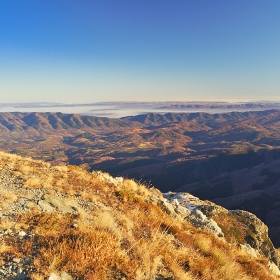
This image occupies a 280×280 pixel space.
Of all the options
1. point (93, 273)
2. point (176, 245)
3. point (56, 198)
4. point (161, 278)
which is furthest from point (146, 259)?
point (56, 198)

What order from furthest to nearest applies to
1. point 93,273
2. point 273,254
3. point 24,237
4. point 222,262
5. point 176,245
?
point 273,254, point 176,245, point 222,262, point 24,237, point 93,273

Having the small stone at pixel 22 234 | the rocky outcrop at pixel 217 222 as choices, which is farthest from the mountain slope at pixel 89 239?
the rocky outcrop at pixel 217 222

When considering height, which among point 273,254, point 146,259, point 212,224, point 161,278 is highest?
point 146,259

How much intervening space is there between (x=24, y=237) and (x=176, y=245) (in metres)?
6.58

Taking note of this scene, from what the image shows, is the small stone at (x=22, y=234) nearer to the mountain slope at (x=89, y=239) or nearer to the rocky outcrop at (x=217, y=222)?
the mountain slope at (x=89, y=239)

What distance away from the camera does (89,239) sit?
316 inches

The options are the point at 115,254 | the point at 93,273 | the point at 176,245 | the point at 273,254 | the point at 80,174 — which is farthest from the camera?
the point at 273,254

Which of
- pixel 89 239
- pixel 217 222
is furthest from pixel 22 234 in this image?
pixel 217 222

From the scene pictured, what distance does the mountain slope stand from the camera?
7031 millimetres

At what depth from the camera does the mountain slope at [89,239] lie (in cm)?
703

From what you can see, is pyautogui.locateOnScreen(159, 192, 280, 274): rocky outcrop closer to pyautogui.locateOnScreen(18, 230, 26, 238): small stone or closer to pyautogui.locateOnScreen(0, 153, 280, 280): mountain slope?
pyautogui.locateOnScreen(0, 153, 280, 280): mountain slope

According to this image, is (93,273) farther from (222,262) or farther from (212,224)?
(212,224)

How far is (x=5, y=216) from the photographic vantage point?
34.0 ft

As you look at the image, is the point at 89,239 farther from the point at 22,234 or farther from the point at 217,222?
the point at 217,222
